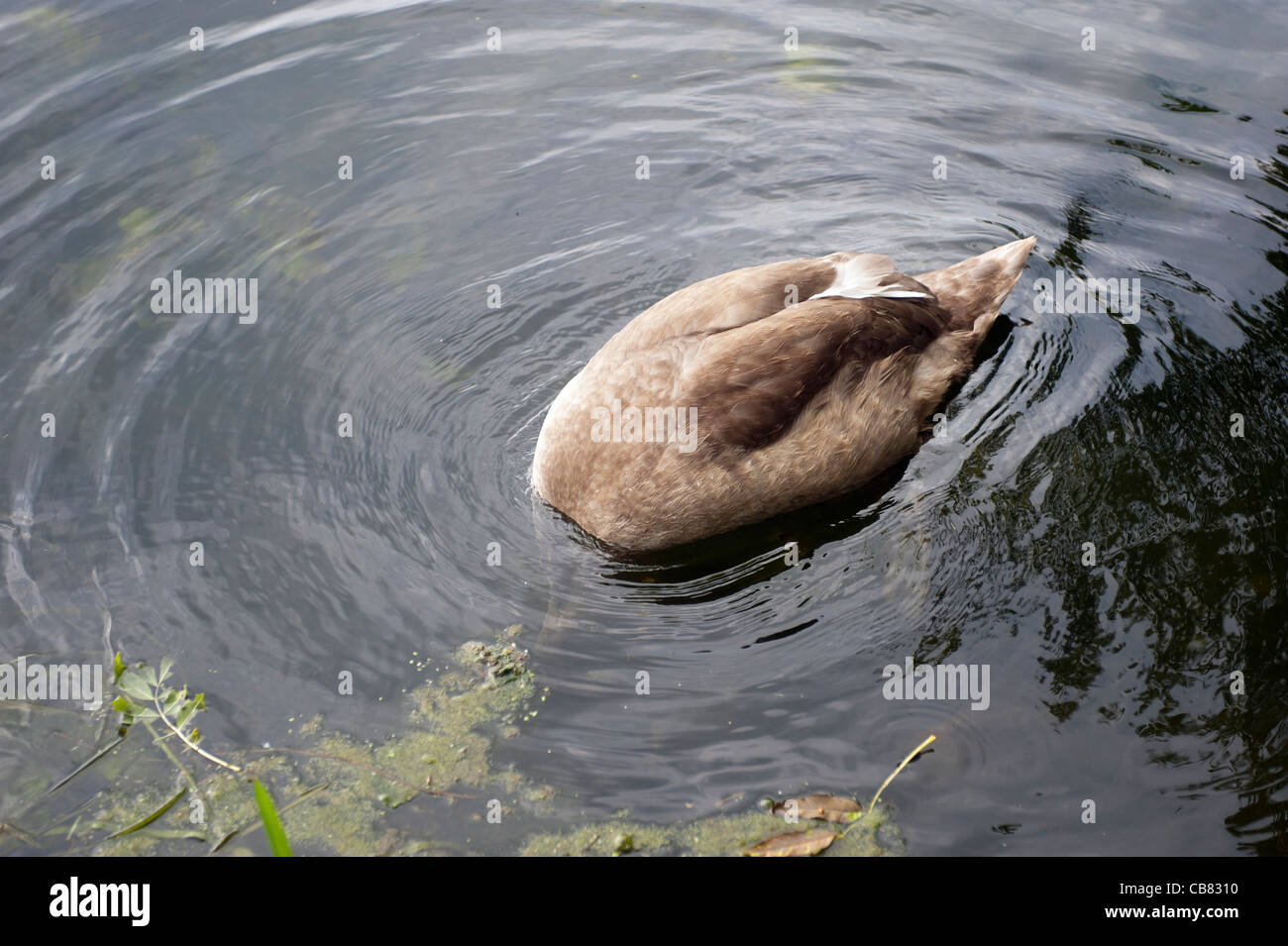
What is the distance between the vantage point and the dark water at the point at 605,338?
15.8 ft

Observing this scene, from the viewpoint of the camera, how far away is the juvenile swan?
5457 millimetres

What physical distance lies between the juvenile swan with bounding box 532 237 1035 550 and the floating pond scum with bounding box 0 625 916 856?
1277 millimetres

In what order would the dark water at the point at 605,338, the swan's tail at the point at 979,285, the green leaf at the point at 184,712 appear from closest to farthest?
Answer: the green leaf at the point at 184,712 < the dark water at the point at 605,338 < the swan's tail at the point at 979,285

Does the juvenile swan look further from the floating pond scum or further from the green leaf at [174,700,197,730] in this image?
the green leaf at [174,700,197,730]

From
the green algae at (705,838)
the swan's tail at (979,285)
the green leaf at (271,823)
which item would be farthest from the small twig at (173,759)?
the swan's tail at (979,285)

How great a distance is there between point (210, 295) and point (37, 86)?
11.3 ft

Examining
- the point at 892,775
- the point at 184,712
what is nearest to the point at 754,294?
the point at 892,775

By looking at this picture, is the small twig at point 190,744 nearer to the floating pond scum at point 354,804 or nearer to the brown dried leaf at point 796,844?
the floating pond scum at point 354,804

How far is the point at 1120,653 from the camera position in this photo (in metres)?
4.98

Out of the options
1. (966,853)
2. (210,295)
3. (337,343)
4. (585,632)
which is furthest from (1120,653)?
(210,295)

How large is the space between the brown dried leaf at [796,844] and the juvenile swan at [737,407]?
69.8 inches

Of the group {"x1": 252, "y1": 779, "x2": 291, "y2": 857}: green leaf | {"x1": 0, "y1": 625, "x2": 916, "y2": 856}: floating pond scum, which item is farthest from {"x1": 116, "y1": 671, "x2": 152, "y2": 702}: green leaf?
{"x1": 252, "y1": 779, "x2": 291, "y2": 857}: green leaf

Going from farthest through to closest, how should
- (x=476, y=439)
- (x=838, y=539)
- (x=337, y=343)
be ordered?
(x=337, y=343) → (x=476, y=439) → (x=838, y=539)

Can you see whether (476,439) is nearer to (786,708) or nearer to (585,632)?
(585,632)
